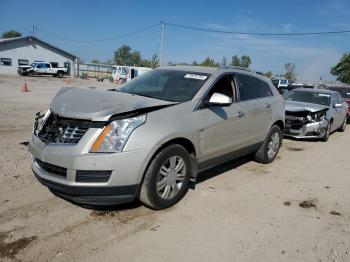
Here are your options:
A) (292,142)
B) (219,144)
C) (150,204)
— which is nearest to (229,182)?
(219,144)

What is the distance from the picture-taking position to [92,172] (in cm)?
370

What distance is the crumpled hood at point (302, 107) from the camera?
9664 millimetres

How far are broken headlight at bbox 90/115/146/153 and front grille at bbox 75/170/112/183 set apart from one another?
221 millimetres

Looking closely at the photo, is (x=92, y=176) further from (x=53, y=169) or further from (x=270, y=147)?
(x=270, y=147)

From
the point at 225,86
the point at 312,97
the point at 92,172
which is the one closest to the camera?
the point at 92,172

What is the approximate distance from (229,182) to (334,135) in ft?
24.5

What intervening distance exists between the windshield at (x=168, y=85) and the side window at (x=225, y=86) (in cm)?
20

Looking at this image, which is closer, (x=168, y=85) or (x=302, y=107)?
(x=168, y=85)

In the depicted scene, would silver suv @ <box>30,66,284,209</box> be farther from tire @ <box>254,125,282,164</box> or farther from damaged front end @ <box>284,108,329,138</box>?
damaged front end @ <box>284,108,329,138</box>

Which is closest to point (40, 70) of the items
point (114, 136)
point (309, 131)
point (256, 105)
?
point (309, 131)

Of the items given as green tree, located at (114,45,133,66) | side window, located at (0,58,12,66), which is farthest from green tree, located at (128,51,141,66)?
side window, located at (0,58,12,66)

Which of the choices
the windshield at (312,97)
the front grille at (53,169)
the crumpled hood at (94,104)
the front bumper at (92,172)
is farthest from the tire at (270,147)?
the windshield at (312,97)

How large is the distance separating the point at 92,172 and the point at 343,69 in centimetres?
6801

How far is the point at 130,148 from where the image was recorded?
148 inches
